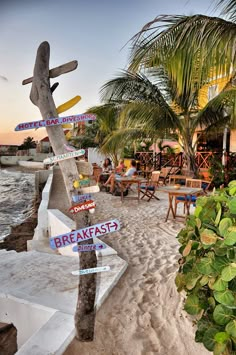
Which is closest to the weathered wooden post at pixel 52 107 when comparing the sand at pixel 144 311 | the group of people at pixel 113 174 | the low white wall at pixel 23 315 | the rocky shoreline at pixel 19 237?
the sand at pixel 144 311

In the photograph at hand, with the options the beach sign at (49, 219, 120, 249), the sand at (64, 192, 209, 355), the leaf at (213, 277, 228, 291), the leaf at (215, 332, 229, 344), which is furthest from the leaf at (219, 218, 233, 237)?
the sand at (64, 192, 209, 355)

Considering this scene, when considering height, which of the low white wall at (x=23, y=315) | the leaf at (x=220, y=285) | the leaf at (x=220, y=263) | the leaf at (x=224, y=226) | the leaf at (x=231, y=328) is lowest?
the low white wall at (x=23, y=315)

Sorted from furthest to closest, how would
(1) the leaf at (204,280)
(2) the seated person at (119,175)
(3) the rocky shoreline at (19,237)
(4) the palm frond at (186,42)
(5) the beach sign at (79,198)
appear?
1. (2) the seated person at (119,175)
2. (3) the rocky shoreline at (19,237)
3. (4) the palm frond at (186,42)
4. (5) the beach sign at (79,198)
5. (1) the leaf at (204,280)

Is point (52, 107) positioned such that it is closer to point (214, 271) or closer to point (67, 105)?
point (67, 105)

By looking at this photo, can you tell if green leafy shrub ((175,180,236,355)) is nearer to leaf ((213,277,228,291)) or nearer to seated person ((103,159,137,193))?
leaf ((213,277,228,291))

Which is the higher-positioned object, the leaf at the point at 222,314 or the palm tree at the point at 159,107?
the palm tree at the point at 159,107

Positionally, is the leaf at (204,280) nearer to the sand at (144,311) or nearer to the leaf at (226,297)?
the leaf at (226,297)

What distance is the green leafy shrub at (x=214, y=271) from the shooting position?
156cm

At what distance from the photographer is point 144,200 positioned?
842cm

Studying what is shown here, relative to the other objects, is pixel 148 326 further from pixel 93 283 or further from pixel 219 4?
pixel 219 4

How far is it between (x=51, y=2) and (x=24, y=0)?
57cm

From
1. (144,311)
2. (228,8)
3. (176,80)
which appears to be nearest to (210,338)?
(144,311)

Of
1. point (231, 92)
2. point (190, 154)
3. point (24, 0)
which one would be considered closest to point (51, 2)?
point (24, 0)

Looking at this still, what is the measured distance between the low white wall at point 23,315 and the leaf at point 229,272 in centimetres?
167
